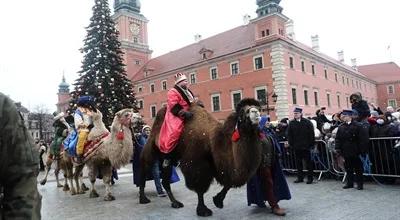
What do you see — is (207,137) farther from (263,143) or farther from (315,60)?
(315,60)

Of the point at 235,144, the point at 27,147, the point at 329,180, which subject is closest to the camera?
the point at 27,147

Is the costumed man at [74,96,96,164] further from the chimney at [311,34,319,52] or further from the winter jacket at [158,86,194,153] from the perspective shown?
the chimney at [311,34,319,52]

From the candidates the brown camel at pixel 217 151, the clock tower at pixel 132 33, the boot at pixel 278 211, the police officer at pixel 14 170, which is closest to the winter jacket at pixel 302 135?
the boot at pixel 278 211

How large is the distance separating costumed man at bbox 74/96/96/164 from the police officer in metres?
7.53

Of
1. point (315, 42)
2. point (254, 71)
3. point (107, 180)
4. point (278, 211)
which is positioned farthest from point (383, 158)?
point (315, 42)

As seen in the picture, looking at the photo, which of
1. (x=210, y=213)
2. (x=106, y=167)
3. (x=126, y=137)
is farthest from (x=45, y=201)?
(x=210, y=213)

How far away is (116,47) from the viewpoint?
99.8 feet

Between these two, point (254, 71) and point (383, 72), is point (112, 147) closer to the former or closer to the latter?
point (254, 71)

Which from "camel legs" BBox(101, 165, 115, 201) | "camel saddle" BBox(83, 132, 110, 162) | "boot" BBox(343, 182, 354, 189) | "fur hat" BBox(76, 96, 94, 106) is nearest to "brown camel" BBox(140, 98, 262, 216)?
"camel legs" BBox(101, 165, 115, 201)

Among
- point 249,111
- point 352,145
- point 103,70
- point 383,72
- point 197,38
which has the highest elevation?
point 197,38

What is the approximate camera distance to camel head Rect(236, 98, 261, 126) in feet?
17.6

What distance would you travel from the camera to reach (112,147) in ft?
27.2

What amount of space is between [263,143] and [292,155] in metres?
5.32

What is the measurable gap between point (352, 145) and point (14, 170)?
26.4ft
